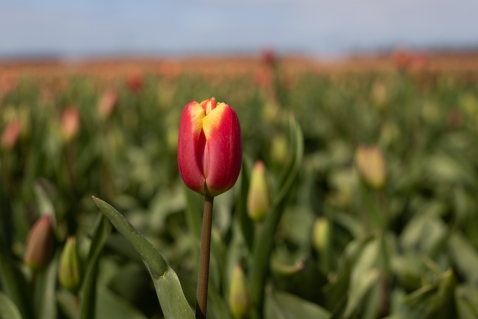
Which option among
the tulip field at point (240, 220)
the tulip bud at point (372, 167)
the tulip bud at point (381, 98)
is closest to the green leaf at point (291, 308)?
the tulip field at point (240, 220)

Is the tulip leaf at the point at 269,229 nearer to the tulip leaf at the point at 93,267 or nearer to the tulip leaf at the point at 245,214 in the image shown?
the tulip leaf at the point at 245,214

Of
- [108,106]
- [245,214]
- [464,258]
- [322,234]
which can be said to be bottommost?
[464,258]

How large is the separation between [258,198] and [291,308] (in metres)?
0.20

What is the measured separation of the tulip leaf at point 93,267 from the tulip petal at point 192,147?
0.69 ft

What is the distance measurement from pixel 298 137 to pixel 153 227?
0.75m

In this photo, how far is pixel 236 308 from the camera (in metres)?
0.82

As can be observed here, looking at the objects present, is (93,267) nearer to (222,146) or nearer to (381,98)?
(222,146)

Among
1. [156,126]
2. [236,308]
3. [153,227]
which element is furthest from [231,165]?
[156,126]

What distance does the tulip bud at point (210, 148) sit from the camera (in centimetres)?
55

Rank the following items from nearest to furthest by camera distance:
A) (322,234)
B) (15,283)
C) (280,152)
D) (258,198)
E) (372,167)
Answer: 1. (15,283)
2. (258,198)
3. (322,234)
4. (372,167)
5. (280,152)

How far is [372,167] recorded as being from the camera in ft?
4.10

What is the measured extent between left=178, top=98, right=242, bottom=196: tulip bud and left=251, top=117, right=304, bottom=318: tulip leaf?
271 millimetres

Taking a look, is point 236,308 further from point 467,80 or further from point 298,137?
point 467,80

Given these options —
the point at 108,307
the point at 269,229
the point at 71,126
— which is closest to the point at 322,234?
the point at 269,229
